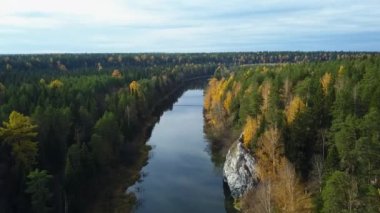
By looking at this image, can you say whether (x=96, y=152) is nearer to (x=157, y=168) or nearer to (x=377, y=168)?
(x=157, y=168)

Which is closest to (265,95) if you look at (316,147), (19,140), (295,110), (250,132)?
(295,110)

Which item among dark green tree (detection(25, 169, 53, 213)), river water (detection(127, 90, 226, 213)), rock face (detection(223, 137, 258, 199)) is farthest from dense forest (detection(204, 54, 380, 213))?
dark green tree (detection(25, 169, 53, 213))

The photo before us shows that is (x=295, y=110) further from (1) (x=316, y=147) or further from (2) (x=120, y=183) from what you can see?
(2) (x=120, y=183)

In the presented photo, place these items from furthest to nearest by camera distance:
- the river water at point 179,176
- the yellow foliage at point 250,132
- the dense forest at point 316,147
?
the yellow foliage at point 250,132, the river water at point 179,176, the dense forest at point 316,147

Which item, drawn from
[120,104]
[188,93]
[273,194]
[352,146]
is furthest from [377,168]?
[188,93]

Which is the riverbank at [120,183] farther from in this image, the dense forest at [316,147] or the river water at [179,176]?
the dense forest at [316,147]

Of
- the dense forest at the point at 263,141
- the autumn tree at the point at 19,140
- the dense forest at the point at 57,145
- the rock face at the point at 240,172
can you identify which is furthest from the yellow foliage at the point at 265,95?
the autumn tree at the point at 19,140

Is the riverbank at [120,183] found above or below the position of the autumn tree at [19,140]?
below

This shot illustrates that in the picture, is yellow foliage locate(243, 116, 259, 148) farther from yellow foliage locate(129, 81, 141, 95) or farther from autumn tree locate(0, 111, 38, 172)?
yellow foliage locate(129, 81, 141, 95)

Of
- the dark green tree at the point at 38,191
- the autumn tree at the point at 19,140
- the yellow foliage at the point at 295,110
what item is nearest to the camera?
the dark green tree at the point at 38,191
